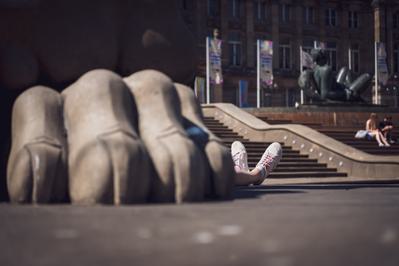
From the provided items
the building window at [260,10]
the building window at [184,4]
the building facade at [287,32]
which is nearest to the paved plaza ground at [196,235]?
the building facade at [287,32]

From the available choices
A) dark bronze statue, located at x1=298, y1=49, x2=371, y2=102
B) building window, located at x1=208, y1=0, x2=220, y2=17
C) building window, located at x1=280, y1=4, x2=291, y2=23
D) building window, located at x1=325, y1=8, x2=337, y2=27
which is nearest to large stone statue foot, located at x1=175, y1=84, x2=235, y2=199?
dark bronze statue, located at x1=298, y1=49, x2=371, y2=102

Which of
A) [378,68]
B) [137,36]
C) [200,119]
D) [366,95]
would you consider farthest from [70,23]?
[366,95]

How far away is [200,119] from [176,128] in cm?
71

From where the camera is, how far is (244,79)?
5391 centimetres

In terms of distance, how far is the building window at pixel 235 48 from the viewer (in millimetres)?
55300

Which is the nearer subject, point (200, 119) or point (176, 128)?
point (176, 128)

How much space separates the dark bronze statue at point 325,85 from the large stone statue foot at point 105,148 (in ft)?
79.1

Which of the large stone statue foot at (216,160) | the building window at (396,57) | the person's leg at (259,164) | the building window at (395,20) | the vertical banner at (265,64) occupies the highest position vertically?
the building window at (395,20)

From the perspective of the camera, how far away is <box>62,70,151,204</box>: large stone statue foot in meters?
5.23

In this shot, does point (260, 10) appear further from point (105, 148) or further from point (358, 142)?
point (105, 148)

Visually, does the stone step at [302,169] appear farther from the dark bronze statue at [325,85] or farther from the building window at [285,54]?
the building window at [285,54]

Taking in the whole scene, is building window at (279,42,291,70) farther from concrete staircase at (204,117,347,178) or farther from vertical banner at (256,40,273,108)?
concrete staircase at (204,117,347,178)

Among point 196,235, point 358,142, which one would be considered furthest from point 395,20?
point 196,235

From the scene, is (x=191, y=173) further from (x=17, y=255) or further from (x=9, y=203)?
(x=17, y=255)
